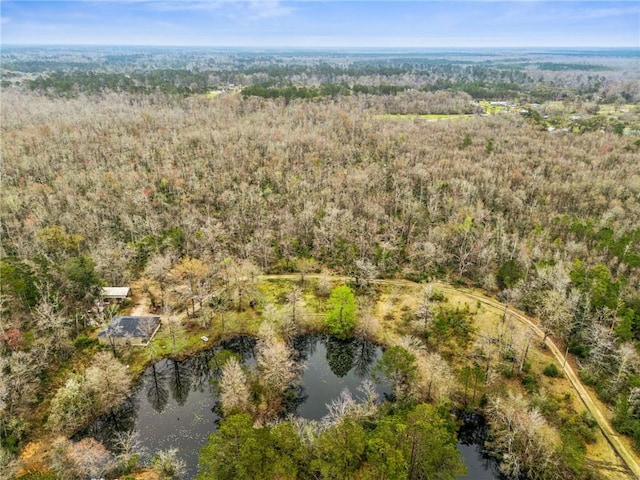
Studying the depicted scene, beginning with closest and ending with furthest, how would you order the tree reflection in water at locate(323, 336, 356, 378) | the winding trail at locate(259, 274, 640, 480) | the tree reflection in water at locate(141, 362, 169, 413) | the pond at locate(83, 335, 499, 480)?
1. the winding trail at locate(259, 274, 640, 480)
2. the pond at locate(83, 335, 499, 480)
3. the tree reflection in water at locate(141, 362, 169, 413)
4. the tree reflection in water at locate(323, 336, 356, 378)

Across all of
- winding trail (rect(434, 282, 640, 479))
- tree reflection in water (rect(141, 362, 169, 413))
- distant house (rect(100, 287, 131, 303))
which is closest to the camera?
winding trail (rect(434, 282, 640, 479))

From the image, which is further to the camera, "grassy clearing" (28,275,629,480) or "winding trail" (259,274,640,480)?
"grassy clearing" (28,275,629,480)

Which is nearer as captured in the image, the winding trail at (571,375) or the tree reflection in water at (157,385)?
the winding trail at (571,375)

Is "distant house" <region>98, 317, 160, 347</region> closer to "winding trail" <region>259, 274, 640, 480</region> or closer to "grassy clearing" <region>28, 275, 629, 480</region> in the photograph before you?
"grassy clearing" <region>28, 275, 629, 480</region>

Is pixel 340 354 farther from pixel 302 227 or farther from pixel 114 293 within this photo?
pixel 114 293

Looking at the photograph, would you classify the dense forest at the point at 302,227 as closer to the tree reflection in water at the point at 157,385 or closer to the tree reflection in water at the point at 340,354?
the tree reflection in water at the point at 340,354

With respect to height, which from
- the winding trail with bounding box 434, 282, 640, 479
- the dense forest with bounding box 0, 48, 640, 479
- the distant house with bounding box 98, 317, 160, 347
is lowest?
the winding trail with bounding box 434, 282, 640, 479

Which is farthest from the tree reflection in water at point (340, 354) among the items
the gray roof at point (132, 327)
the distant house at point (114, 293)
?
the distant house at point (114, 293)

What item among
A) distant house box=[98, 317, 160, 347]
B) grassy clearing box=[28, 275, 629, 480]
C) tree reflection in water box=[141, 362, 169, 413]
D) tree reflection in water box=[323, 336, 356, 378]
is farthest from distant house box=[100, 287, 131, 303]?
tree reflection in water box=[323, 336, 356, 378]
